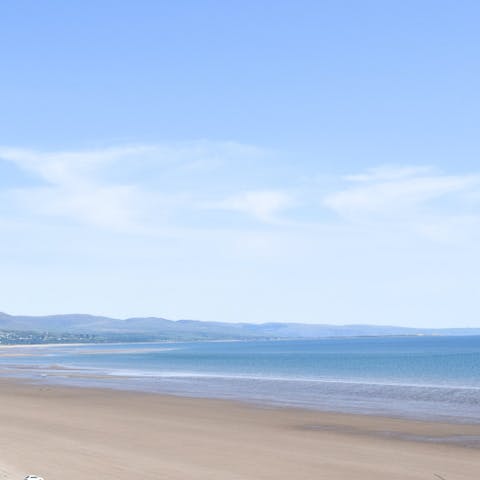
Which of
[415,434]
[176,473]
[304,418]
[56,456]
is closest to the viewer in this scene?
[176,473]

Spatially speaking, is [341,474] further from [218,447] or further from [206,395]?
[206,395]

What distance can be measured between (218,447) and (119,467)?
5221 millimetres

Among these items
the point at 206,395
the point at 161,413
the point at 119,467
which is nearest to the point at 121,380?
the point at 206,395

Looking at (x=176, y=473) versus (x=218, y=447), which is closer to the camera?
(x=176, y=473)

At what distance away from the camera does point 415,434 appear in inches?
1131

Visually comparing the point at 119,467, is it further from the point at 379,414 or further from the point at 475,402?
the point at 475,402

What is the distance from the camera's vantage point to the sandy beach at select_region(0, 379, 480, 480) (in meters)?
20.5

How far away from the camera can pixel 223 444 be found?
85.2 feet

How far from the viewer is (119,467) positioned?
2058 cm

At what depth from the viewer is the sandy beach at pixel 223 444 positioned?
20484 millimetres

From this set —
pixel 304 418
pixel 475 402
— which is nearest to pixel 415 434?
pixel 304 418

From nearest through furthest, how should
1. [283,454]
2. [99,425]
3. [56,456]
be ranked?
[56,456] → [283,454] → [99,425]

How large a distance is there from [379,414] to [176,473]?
1742 centimetres

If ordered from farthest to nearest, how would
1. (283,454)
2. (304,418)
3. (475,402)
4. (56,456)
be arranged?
(475,402) → (304,418) → (283,454) → (56,456)
